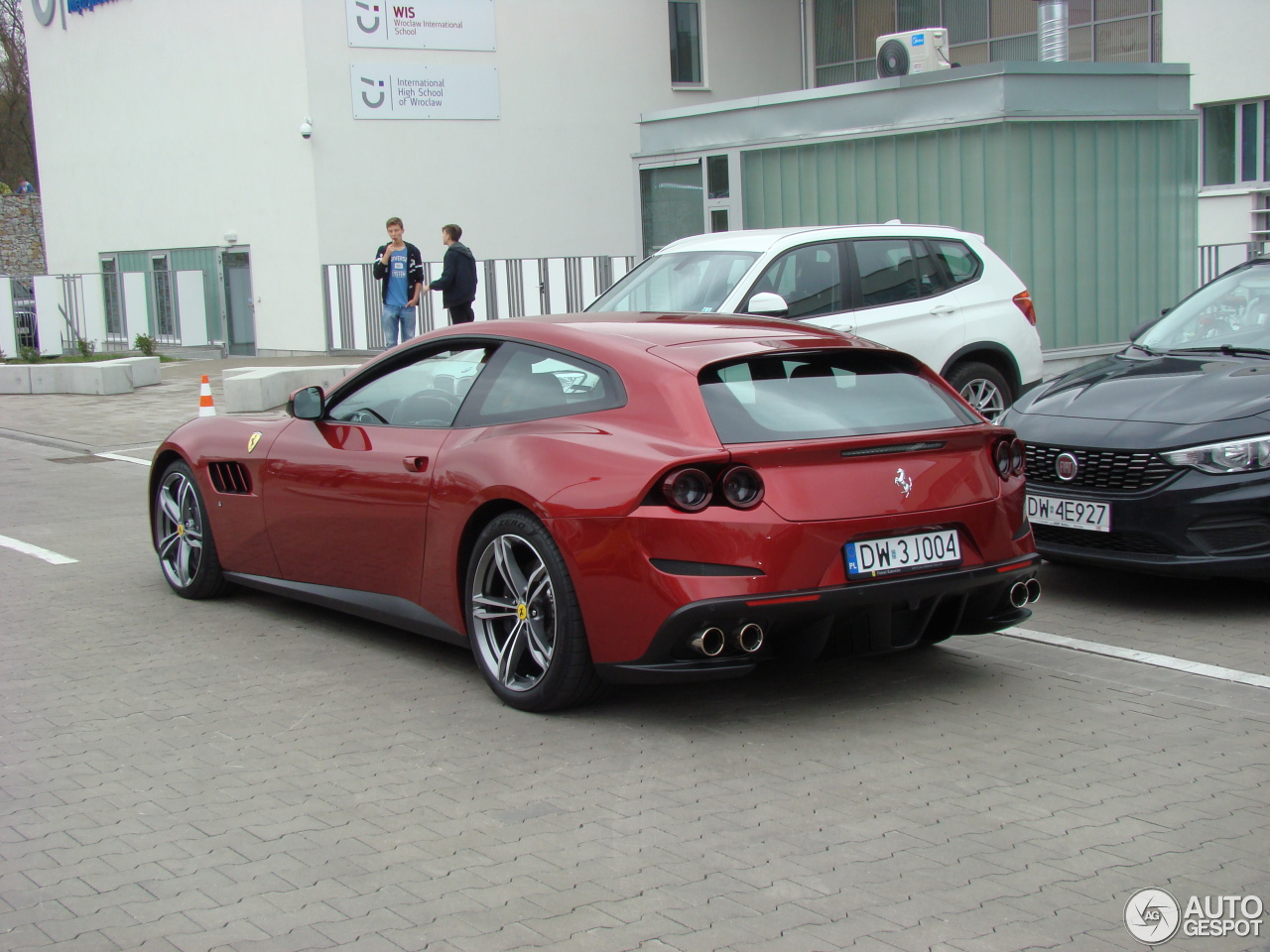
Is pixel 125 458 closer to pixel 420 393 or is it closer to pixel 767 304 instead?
pixel 767 304

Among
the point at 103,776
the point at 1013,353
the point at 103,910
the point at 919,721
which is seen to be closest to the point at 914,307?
the point at 1013,353

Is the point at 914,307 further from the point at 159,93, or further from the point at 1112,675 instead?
the point at 159,93

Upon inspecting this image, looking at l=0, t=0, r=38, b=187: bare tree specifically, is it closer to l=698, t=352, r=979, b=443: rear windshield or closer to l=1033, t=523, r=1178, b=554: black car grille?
l=1033, t=523, r=1178, b=554: black car grille

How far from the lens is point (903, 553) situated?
4.89m

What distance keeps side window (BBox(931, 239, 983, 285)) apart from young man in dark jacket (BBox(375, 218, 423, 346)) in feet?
28.9

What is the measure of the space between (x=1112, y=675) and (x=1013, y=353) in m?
5.83

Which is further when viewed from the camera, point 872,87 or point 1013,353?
point 872,87

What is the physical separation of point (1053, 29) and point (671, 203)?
5.21 m

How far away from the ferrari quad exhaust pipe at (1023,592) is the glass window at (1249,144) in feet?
82.5

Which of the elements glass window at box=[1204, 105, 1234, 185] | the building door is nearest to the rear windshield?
the building door

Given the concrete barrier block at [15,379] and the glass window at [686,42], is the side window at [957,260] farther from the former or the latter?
the glass window at [686,42]

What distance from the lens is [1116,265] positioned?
1551cm

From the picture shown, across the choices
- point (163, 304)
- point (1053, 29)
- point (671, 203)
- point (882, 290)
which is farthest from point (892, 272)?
point (163, 304)

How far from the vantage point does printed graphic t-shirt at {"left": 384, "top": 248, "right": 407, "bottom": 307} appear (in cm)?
1809
